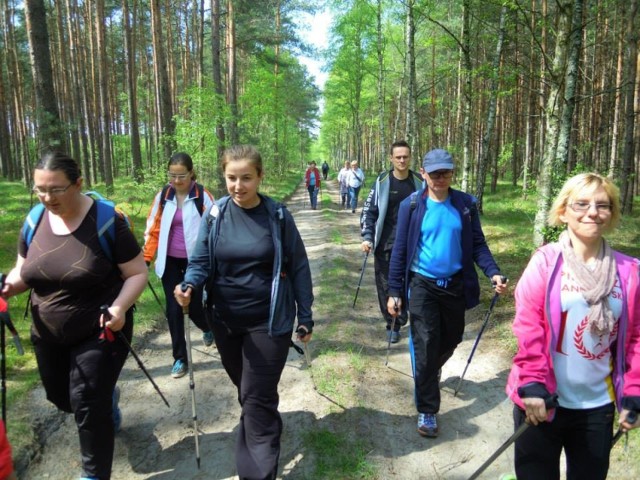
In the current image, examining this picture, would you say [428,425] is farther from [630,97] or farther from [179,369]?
[630,97]

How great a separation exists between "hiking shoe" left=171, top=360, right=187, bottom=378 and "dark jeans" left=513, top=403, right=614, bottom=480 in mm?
3431

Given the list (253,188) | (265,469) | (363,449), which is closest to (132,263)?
(253,188)

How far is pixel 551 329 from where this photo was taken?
2090mm

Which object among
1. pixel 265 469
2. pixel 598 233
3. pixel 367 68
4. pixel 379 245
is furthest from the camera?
pixel 367 68

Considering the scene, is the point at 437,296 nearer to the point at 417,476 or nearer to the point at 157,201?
the point at 417,476

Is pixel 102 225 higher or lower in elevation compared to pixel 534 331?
higher

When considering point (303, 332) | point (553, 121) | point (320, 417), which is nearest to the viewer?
point (303, 332)

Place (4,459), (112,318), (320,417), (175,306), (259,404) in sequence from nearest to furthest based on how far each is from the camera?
(4,459)
(112,318)
(259,404)
(320,417)
(175,306)

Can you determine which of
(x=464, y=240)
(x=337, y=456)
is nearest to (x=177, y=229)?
(x=337, y=456)

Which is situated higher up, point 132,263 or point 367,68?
point 367,68

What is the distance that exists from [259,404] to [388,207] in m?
3.40

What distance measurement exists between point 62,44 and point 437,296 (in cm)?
2538

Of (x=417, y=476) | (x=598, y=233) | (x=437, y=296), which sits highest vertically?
(x=598, y=233)

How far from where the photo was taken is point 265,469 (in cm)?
277
